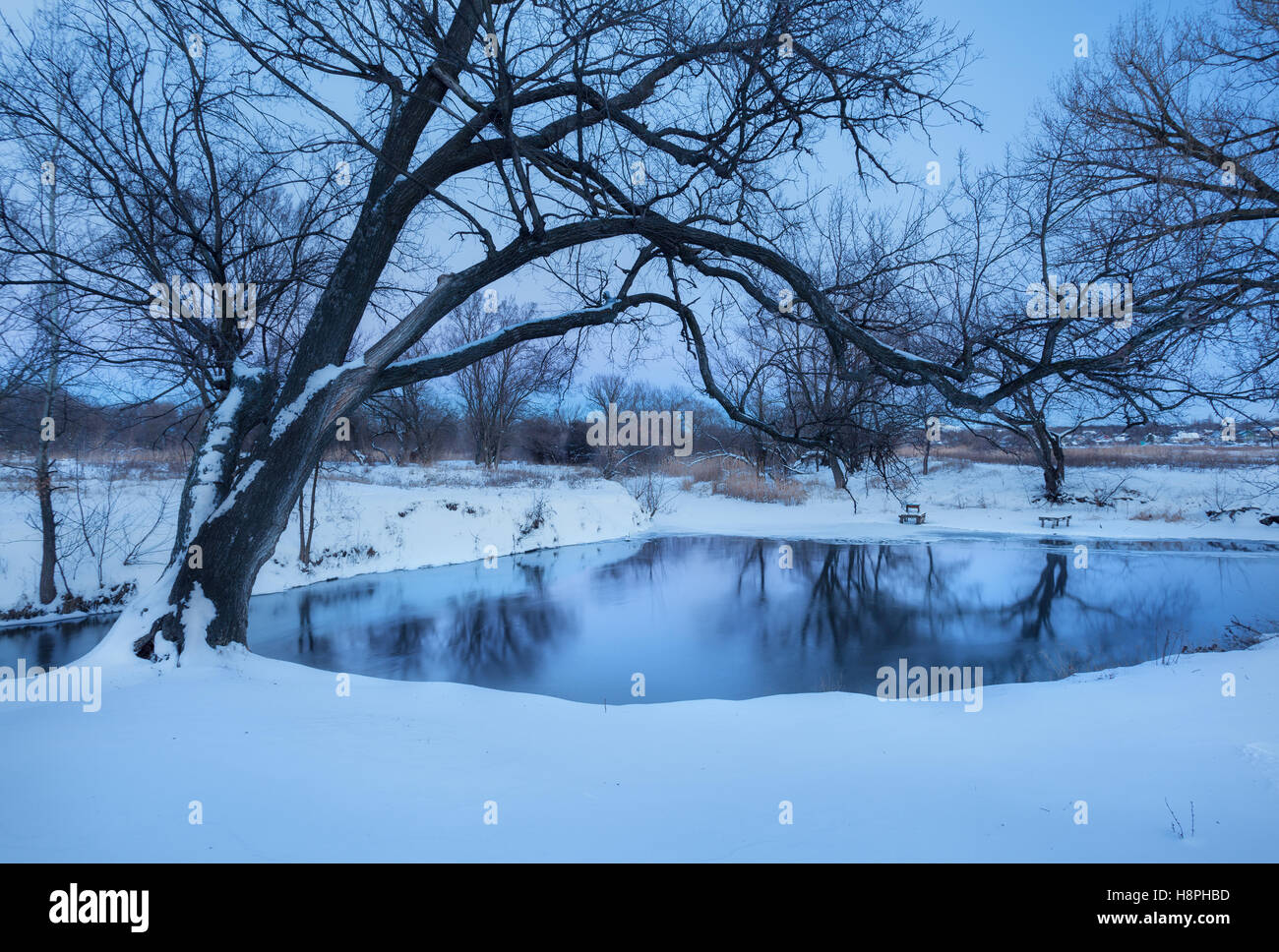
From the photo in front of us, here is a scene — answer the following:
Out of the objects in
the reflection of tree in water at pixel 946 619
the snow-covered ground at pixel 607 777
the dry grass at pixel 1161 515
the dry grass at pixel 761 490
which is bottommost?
the reflection of tree in water at pixel 946 619

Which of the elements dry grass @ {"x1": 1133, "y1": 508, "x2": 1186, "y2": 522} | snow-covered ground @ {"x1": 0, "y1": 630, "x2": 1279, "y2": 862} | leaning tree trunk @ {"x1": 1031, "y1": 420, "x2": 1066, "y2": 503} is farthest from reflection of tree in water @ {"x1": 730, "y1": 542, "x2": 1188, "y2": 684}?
leaning tree trunk @ {"x1": 1031, "y1": 420, "x2": 1066, "y2": 503}

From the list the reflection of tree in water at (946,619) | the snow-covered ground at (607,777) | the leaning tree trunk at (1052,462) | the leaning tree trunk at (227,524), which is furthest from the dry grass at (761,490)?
the leaning tree trunk at (227,524)

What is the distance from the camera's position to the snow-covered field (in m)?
2.97

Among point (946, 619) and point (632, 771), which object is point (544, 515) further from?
point (632, 771)

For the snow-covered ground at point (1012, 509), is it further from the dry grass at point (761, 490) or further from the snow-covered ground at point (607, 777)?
the snow-covered ground at point (607, 777)

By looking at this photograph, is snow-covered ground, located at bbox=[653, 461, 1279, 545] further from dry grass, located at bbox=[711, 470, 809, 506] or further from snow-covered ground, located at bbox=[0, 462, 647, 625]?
snow-covered ground, located at bbox=[0, 462, 647, 625]

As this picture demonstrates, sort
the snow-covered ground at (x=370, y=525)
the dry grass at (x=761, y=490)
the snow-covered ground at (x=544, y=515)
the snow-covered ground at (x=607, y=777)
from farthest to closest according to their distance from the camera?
the dry grass at (x=761, y=490)
the snow-covered ground at (x=544, y=515)
the snow-covered ground at (x=370, y=525)
the snow-covered ground at (x=607, y=777)

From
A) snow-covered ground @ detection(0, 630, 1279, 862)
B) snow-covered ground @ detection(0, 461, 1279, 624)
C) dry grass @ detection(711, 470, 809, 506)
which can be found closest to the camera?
snow-covered ground @ detection(0, 630, 1279, 862)

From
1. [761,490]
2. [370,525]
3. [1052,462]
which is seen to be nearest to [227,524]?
[370,525]

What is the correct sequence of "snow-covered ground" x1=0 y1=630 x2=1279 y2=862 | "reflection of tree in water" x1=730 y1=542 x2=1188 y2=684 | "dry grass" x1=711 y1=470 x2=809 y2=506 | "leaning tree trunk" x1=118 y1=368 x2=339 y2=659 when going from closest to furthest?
"snow-covered ground" x1=0 y1=630 x2=1279 y2=862, "leaning tree trunk" x1=118 y1=368 x2=339 y2=659, "reflection of tree in water" x1=730 y1=542 x2=1188 y2=684, "dry grass" x1=711 y1=470 x2=809 y2=506

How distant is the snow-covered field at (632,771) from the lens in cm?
297

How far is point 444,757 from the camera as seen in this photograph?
4199 millimetres
